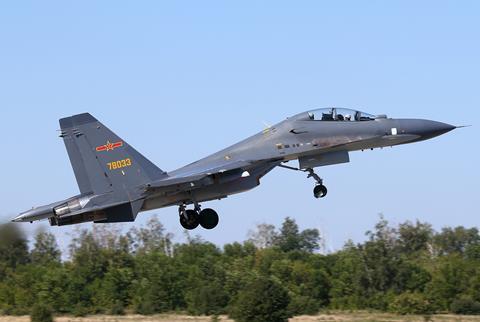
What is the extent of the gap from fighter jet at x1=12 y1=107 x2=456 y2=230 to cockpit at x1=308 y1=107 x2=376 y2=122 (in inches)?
1.4

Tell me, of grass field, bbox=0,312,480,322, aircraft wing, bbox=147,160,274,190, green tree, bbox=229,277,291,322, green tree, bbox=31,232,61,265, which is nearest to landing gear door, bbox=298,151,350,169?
aircraft wing, bbox=147,160,274,190

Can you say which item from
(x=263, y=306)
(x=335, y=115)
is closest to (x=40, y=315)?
(x=263, y=306)

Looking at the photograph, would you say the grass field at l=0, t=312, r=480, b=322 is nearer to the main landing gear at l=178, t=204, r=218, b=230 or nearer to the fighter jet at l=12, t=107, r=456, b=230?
the main landing gear at l=178, t=204, r=218, b=230

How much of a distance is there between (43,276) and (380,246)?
2679 cm

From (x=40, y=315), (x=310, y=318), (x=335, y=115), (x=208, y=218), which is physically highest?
(x=335, y=115)

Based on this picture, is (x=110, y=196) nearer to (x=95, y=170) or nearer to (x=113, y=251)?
(x=95, y=170)

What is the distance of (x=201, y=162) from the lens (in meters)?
33.8

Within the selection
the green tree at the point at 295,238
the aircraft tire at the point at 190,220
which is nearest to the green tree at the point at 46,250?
the green tree at the point at 295,238

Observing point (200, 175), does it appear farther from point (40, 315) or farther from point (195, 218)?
point (40, 315)

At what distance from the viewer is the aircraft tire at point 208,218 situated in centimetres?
3378

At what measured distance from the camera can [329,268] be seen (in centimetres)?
7581

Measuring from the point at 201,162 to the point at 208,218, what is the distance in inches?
80.0

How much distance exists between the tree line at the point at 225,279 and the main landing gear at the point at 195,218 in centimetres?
2348

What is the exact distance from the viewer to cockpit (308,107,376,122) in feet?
110
